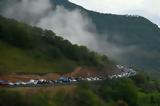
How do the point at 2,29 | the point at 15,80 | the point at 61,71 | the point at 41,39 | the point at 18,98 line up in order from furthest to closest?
→ the point at 41,39 → the point at 2,29 → the point at 61,71 → the point at 15,80 → the point at 18,98

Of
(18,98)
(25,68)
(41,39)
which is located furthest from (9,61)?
(18,98)

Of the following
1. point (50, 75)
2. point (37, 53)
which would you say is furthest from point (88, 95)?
point (37, 53)

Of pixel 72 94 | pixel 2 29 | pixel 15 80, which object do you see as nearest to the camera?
pixel 72 94

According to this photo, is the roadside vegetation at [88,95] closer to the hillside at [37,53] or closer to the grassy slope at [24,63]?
the grassy slope at [24,63]

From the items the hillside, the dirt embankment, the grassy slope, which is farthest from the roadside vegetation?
the hillside

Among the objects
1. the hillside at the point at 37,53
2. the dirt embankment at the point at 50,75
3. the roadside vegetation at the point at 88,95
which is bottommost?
the roadside vegetation at the point at 88,95

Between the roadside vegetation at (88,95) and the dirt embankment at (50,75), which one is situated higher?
the dirt embankment at (50,75)

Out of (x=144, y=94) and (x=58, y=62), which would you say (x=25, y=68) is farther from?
(x=144, y=94)

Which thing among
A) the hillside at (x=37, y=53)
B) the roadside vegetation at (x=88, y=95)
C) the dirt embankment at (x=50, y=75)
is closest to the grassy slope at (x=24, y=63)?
the hillside at (x=37, y=53)

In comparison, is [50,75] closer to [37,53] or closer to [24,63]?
[24,63]

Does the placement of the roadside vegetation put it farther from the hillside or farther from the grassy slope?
the hillside
